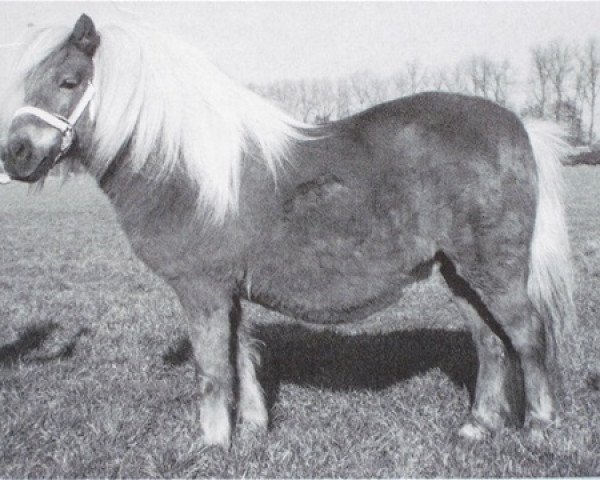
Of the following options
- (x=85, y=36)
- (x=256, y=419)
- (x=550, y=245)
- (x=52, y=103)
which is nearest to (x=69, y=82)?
(x=52, y=103)

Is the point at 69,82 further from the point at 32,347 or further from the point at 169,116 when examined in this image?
the point at 32,347

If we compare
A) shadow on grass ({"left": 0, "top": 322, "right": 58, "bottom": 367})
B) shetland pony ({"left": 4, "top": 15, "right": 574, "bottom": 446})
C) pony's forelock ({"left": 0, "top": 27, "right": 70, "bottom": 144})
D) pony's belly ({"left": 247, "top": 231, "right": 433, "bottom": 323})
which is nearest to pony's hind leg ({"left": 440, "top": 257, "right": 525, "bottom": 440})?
shetland pony ({"left": 4, "top": 15, "right": 574, "bottom": 446})

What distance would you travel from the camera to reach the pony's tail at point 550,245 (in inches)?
165

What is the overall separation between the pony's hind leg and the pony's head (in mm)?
2692

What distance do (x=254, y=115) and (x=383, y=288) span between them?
57.3 inches

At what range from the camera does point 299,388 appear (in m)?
5.21

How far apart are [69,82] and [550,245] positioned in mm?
3400

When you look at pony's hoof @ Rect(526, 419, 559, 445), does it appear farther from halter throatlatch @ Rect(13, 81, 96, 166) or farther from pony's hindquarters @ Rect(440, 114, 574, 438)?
halter throatlatch @ Rect(13, 81, 96, 166)

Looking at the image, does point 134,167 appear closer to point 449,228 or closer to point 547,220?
point 449,228

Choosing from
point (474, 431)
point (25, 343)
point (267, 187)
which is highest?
point (267, 187)

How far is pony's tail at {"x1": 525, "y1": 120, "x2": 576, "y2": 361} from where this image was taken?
13.7ft

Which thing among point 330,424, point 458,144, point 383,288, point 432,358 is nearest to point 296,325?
point 432,358

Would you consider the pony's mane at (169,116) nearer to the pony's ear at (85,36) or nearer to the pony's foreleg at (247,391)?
the pony's ear at (85,36)

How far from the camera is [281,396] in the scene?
5078mm
